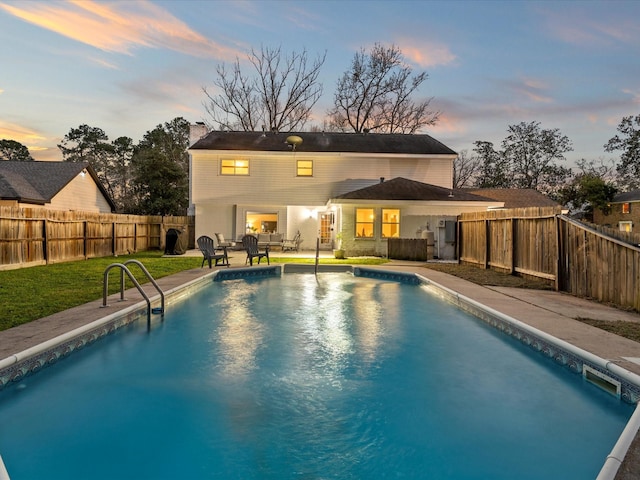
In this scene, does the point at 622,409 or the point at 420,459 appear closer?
the point at 420,459

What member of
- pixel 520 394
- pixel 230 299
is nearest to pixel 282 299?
pixel 230 299

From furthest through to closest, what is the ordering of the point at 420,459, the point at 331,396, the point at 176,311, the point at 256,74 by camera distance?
1. the point at 256,74
2. the point at 176,311
3. the point at 331,396
4. the point at 420,459

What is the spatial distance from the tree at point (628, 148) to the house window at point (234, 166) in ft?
119

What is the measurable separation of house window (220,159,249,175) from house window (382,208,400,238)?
25.7ft

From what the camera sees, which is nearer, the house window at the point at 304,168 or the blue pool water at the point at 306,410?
the blue pool water at the point at 306,410

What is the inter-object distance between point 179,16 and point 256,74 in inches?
685

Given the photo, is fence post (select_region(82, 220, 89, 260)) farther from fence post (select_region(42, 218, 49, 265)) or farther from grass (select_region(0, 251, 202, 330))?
grass (select_region(0, 251, 202, 330))

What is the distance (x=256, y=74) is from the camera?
106 ft

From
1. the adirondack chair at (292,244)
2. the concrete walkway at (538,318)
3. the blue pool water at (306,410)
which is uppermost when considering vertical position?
the adirondack chair at (292,244)

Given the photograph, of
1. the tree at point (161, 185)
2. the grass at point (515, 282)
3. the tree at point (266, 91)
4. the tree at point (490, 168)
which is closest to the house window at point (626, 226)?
the tree at point (490, 168)

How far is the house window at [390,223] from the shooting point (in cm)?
1830

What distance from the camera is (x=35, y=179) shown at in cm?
2353

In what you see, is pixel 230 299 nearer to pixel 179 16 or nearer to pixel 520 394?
pixel 520 394

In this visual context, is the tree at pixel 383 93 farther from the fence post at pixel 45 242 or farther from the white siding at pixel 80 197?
the fence post at pixel 45 242
